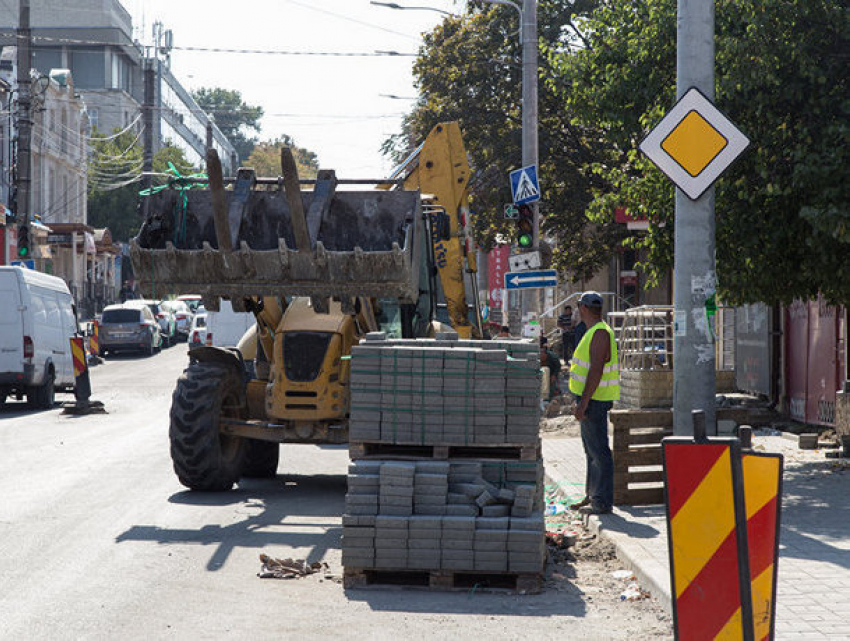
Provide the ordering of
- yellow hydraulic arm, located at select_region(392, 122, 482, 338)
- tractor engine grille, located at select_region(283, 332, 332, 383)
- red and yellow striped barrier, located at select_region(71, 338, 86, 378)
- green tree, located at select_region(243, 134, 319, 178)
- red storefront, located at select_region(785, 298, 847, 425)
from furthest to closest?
green tree, located at select_region(243, 134, 319, 178) → red and yellow striped barrier, located at select_region(71, 338, 86, 378) → red storefront, located at select_region(785, 298, 847, 425) → yellow hydraulic arm, located at select_region(392, 122, 482, 338) → tractor engine grille, located at select_region(283, 332, 332, 383)

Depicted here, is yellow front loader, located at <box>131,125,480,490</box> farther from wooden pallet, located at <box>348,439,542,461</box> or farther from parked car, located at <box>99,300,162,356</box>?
parked car, located at <box>99,300,162,356</box>

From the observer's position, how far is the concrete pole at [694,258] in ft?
27.7

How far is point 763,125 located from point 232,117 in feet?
415

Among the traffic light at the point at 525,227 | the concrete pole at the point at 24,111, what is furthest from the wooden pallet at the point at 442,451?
the concrete pole at the point at 24,111

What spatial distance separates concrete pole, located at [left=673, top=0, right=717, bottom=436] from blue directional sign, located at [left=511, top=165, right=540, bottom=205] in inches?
458

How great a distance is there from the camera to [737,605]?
4664 millimetres

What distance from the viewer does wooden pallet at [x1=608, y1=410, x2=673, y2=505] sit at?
10742 millimetres

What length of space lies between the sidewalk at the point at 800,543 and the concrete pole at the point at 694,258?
996mm

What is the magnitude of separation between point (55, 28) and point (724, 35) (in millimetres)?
78012

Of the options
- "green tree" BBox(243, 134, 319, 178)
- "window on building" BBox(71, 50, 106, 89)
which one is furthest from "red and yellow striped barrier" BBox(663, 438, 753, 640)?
"green tree" BBox(243, 134, 319, 178)

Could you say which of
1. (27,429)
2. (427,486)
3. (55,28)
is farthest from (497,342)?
(55,28)

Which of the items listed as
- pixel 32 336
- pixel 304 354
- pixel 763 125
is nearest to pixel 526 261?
pixel 763 125

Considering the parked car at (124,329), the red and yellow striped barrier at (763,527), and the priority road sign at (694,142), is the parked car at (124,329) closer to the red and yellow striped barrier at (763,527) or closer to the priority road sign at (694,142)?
the priority road sign at (694,142)

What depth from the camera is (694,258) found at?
848cm
